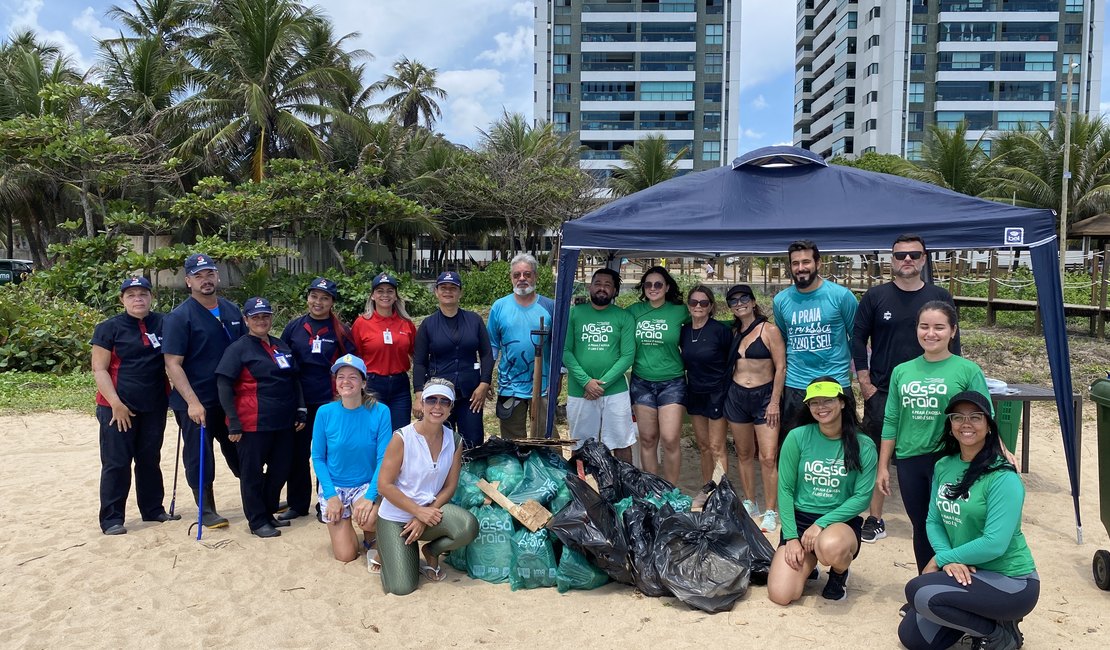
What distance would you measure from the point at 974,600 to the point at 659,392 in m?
2.32

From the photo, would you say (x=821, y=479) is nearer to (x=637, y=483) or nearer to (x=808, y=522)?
(x=808, y=522)

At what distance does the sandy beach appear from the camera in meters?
3.27

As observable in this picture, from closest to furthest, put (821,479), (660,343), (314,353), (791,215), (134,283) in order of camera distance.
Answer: (821,479) < (134,283) < (314,353) < (660,343) < (791,215)

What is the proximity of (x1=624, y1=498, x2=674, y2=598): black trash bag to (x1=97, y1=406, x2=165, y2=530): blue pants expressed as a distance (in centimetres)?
297

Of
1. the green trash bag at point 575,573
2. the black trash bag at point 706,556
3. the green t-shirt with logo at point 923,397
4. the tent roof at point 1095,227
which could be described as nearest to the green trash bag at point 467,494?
the green trash bag at point 575,573

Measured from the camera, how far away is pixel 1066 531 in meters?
4.66

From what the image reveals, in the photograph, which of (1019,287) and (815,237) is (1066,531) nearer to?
(815,237)

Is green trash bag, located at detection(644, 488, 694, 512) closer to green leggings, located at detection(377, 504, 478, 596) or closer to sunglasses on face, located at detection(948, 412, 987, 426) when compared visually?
green leggings, located at detection(377, 504, 478, 596)

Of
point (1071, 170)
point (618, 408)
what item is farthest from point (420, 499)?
point (1071, 170)

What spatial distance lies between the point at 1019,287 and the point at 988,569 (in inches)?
593

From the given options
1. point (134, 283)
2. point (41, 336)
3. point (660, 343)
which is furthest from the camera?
point (41, 336)

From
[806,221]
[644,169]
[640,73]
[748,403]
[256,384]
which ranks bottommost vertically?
[748,403]

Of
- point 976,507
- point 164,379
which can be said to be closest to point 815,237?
point 976,507

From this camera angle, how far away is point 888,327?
4176 millimetres
